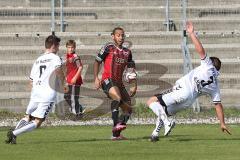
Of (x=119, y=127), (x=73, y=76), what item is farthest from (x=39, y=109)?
(x=73, y=76)

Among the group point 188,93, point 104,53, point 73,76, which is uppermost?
point 104,53

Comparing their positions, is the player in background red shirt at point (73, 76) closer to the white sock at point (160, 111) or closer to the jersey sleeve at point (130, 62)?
the jersey sleeve at point (130, 62)

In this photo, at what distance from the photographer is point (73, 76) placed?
23.4 metres

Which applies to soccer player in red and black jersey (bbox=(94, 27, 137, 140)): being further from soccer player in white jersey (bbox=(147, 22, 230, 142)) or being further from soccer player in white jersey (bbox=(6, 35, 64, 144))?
soccer player in white jersey (bbox=(6, 35, 64, 144))

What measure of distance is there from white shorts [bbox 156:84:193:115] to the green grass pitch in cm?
62

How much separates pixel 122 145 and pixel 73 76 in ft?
26.0

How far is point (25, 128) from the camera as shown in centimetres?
1573

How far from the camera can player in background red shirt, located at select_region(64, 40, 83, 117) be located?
23.1 metres

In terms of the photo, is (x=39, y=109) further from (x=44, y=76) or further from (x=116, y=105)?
(x=116, y=105)

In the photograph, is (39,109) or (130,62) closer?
(39,109)

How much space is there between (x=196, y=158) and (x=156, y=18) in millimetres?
16154

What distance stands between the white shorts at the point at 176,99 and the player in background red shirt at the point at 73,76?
6.78 metres

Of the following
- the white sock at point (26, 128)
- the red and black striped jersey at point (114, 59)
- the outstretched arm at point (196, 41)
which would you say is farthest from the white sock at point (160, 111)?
the white sock at point (26, 128)

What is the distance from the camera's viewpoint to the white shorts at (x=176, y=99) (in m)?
16.3
